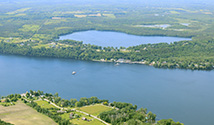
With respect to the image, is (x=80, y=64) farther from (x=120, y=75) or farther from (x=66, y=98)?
(x=66, y=98)

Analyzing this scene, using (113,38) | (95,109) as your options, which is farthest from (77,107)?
(113,38)

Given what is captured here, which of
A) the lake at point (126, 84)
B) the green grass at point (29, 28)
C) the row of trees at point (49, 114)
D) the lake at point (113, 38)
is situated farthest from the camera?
the green grass at point (29, 28)

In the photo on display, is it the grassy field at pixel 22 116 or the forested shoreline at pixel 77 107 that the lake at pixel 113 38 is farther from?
the grassy field at pixel 22 116

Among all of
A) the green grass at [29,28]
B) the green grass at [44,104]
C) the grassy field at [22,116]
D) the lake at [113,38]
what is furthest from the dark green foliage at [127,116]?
the green grass at [29,28]

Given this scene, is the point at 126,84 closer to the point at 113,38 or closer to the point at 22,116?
the point at 22,116

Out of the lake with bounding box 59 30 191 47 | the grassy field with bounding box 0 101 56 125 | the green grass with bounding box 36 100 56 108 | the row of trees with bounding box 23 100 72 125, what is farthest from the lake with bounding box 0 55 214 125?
the lake with bounding box 59 30 191 47
